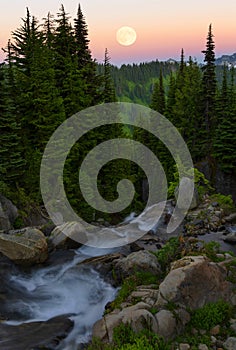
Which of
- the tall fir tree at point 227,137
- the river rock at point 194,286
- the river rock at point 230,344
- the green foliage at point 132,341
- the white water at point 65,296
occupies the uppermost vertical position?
the tall fir tree at point 227,137

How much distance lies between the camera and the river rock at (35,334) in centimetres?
992

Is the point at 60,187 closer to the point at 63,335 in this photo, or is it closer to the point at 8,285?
the point at 8,285

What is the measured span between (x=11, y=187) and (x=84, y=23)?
17.4m

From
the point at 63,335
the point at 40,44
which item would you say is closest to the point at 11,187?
the point at 40,44

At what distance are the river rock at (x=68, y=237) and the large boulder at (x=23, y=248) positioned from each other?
1.62m

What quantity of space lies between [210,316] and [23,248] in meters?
9.59

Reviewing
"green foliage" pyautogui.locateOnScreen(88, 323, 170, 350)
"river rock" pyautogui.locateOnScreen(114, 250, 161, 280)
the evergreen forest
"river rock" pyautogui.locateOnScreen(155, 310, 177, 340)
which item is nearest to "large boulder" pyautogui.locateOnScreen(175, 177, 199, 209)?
the evergreen forest

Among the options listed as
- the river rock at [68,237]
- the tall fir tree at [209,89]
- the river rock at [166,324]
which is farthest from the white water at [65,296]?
the tall fir tree at [209,89]

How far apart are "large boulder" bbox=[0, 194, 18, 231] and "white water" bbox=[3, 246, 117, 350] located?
189 inches

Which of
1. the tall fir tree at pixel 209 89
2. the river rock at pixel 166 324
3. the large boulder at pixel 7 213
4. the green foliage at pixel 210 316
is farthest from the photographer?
the tall fir tree at pixel 209 89

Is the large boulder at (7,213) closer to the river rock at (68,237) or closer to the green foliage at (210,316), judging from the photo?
the river rock at (68,237)

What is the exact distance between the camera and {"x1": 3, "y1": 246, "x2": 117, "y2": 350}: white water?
460 inches

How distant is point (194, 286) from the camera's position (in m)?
10.1

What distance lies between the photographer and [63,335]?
10695mm
